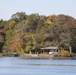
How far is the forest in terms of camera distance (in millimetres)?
95750

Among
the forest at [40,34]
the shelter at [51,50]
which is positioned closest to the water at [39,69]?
the forest at [40,34]

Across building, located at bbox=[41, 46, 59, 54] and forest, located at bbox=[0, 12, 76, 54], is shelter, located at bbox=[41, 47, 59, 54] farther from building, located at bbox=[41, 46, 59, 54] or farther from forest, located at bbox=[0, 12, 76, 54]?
forest, located at bbox=[0, 12, 76, 54]

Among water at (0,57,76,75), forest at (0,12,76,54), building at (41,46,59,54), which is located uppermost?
forest at (0,12,76,54)

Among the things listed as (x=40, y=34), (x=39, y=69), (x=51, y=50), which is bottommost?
(x=39, y=69)

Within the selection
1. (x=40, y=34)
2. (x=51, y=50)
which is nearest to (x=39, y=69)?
(x=51, y=50)

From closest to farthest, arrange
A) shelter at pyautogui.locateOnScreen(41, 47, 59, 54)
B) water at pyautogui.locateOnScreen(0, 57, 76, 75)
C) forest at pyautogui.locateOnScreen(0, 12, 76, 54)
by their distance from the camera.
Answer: water at pyautogui.locateOnScreen(0, 57, 76, 75)
forest at pyautogui.locateOnScreen(0, 12, 76, 54)
shelter at pyautogui.locateOnScreen(41, 47, 59, 54)

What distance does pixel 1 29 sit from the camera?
11762 cm

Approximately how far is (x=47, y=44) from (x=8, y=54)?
8.97m

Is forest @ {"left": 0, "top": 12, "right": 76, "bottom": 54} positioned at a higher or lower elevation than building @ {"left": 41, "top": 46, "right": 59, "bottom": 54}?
higher

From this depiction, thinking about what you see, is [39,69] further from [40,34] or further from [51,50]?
[40,34]

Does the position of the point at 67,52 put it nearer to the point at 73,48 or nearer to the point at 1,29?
the point at 73,48

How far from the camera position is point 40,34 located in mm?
100062

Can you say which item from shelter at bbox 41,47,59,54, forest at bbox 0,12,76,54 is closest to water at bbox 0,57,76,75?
forest at bbox 0,12,76,54

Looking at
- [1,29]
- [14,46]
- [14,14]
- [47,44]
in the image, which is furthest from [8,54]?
[14,14]
